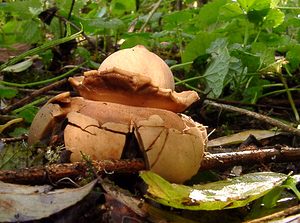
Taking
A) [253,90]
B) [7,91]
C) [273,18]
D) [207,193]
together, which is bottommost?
[253,90]

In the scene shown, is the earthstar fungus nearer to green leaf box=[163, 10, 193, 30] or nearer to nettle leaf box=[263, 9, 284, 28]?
nettle leaf box=[263, 9, 284, 28]

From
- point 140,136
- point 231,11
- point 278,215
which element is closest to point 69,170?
point 140,136

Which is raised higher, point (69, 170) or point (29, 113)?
point (69, 170)

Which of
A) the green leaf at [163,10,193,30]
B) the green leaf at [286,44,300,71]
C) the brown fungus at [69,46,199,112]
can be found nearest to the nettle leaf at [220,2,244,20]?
the green leaf at [286,44,300,71]

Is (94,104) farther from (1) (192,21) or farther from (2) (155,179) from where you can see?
(1) (192,21)

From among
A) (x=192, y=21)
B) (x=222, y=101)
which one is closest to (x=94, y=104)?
(x=222, y=101)

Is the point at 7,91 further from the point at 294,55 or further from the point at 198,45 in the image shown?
the point at 294,55
